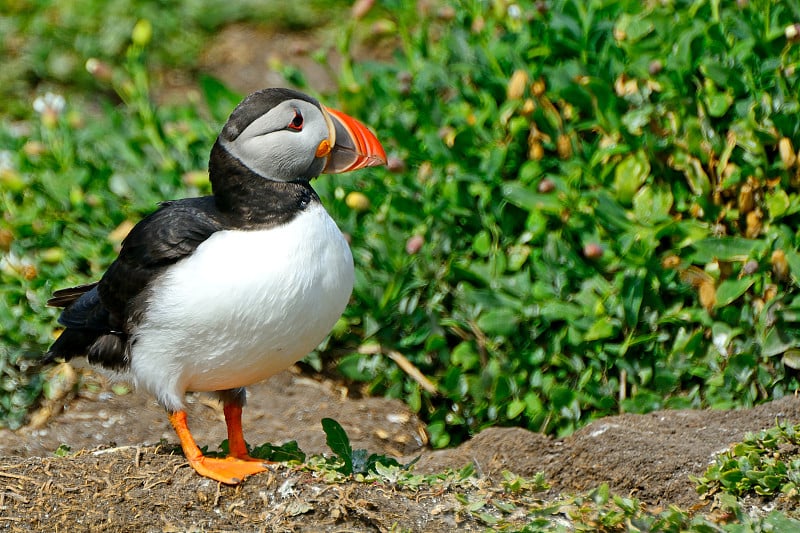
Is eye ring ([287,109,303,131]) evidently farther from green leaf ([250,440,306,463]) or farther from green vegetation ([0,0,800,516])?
green vegetation ([0,0,800,516])

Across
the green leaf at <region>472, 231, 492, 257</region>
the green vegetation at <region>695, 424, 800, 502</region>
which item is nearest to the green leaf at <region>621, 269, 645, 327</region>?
the green leaf at <region>472, 231, 492, 257</region>

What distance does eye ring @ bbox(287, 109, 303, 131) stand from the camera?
11.0 feet

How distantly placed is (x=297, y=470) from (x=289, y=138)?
1059mm

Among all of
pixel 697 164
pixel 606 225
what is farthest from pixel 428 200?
pixel 697 164

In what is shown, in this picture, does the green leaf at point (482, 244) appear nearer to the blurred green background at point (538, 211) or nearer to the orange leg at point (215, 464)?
the blurred green background at point (538, 211)

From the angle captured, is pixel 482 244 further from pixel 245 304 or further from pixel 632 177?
pixel 245 304

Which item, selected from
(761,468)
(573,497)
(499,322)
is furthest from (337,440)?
(761,468)

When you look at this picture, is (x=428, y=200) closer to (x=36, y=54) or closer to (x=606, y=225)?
(x=606, y=225)

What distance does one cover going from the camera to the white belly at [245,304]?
3.18 metres

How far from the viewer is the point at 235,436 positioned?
3.61 meters

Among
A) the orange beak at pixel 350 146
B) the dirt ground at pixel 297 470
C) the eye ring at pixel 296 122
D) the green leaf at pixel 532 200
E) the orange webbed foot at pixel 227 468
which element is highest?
the eye ring at pixel 296 122

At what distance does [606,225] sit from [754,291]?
2.18 feet

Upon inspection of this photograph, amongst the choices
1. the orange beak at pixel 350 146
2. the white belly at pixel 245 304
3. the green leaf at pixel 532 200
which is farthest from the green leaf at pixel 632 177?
the white belly at pixel 245 304

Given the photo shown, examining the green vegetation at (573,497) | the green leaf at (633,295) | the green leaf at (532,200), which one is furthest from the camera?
the green leaf at (532,200)
